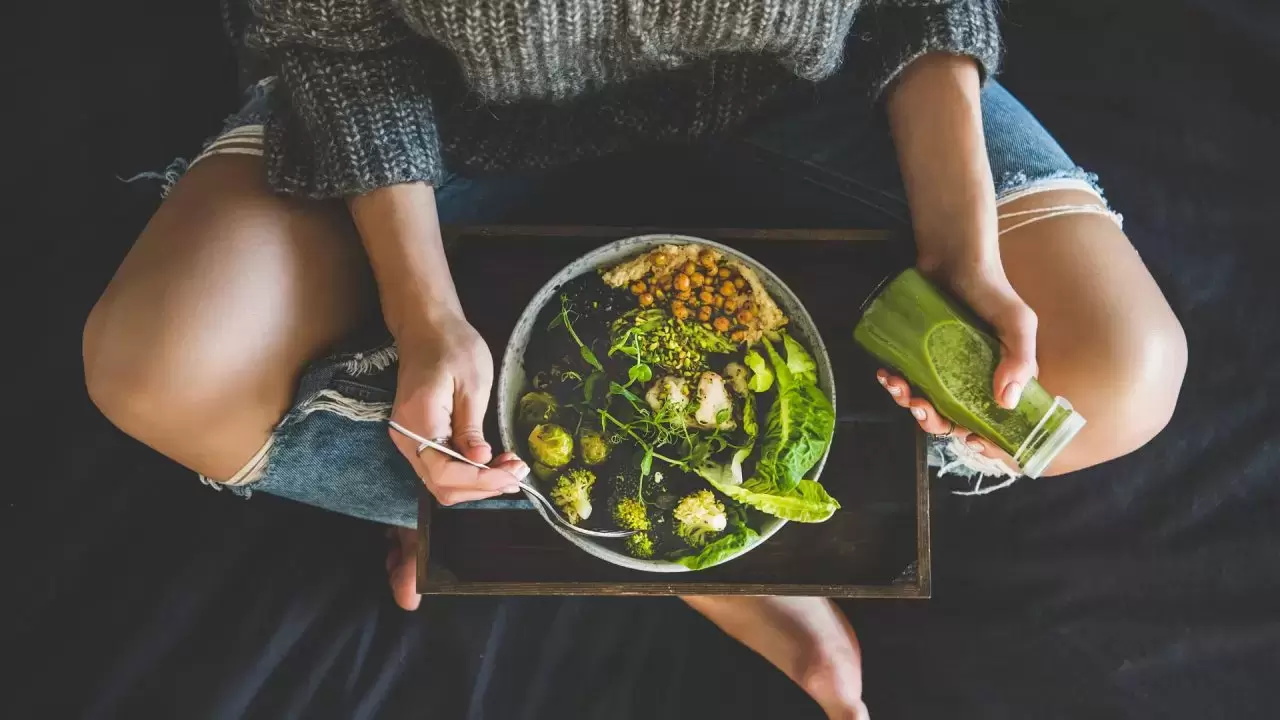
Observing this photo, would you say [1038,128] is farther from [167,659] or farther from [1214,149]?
[167,659]

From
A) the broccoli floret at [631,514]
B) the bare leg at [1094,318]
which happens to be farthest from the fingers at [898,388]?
the broccoli floret at [631,514]

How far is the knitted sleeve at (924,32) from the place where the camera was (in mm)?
688

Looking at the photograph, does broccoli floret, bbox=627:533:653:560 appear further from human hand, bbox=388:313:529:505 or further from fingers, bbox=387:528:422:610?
fingers, bbox=387:528:422:610

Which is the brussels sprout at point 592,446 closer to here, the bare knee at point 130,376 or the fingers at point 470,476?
the fingers at point 470,476

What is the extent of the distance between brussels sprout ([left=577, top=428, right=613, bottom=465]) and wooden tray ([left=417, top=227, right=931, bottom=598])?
0.25ft

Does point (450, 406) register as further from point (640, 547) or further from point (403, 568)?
point (403, 568)

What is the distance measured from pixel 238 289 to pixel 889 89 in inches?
22.7

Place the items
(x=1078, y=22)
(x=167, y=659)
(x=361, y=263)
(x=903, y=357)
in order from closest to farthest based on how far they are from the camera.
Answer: (x=903, y=357) < (x=361, y=263) < (x=167, y=659) < (x=1078, y=22)

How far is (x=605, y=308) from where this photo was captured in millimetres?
742

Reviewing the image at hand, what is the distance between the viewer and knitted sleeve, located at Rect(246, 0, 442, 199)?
616 millimetres

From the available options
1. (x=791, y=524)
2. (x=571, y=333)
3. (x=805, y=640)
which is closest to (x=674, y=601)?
(x=805, y=640)

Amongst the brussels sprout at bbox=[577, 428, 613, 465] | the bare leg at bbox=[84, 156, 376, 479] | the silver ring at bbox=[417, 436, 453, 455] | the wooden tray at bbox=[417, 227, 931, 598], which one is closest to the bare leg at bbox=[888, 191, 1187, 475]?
the wooden tray at bbox=[417, 227, 931, 598]

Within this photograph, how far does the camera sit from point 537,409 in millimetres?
729

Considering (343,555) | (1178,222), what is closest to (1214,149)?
(1178,222)
